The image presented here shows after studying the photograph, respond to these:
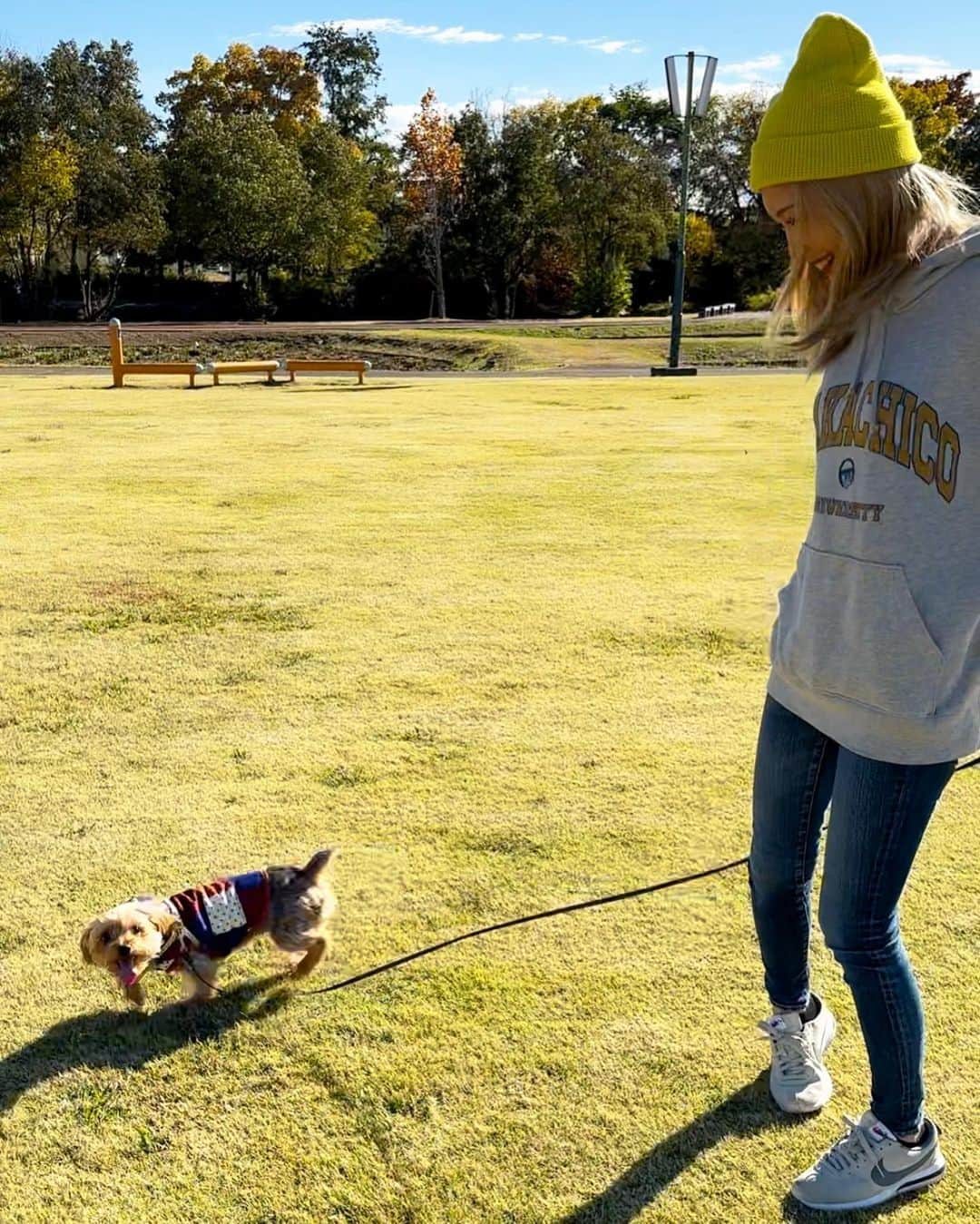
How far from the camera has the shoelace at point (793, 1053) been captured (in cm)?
228

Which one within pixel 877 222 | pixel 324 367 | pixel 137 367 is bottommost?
pixel 877 222

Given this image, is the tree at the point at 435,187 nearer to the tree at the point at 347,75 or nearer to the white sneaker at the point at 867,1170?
the tree at the point at 347,75

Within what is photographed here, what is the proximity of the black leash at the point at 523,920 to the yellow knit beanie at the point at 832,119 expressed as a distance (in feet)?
5.19

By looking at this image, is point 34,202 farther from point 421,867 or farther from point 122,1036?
point 122,1036

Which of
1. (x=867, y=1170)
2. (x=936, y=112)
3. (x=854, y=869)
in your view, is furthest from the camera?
(x=936, y=112)

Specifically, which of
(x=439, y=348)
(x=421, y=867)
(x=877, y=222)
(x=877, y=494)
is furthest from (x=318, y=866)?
(x=439, y=348)

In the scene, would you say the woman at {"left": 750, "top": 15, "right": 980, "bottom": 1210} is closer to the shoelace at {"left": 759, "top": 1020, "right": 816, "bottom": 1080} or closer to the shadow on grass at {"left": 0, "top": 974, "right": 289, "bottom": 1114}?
the shoelace at {"left": 759, "top": 1020, "right": 816, "bottom": 1080}

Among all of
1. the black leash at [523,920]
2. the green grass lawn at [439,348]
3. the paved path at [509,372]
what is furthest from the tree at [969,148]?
the black leash at [523,920]

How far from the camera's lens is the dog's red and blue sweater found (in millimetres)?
2590

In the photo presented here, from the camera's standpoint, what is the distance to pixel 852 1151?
2033 mm

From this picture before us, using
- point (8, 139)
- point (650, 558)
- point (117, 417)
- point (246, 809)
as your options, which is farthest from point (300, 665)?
point (8, 139)

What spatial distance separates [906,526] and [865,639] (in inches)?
7.4

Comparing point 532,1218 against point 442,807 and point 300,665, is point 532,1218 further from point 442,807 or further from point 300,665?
point 300,665

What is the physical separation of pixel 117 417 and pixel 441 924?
1232 cm
